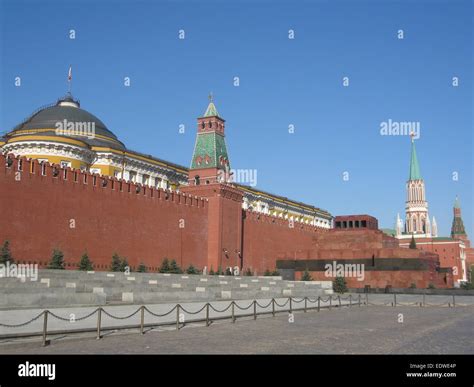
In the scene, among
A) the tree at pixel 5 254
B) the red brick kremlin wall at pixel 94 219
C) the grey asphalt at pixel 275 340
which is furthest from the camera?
the red brick kremlin wall at pixel 94 219

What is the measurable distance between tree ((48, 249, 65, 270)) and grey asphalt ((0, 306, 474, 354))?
10.5 metres

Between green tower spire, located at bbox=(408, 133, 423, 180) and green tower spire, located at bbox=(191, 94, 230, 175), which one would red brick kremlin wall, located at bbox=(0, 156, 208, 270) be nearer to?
green tower spire, located at bbox=(191, 94, 230, 175)

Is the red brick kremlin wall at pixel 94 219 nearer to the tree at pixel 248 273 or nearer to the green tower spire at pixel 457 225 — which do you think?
the tree at pixel 248 273

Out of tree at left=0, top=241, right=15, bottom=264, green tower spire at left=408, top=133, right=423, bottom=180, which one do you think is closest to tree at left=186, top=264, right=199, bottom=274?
tree at left=0, top=241, right=15, bottom=264

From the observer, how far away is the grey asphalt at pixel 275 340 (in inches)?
331

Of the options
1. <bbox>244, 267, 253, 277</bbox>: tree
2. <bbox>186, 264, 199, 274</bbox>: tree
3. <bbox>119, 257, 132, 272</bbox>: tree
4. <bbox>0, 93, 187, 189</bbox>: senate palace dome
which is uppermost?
<bbox>0, 93, 187, 189</bbox>: senate palace dome

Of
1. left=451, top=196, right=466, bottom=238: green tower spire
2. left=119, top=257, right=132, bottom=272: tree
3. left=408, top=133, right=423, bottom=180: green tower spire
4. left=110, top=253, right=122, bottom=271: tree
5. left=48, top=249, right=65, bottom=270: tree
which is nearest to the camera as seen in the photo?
left=48, top=249, right=65, bottom=270: tree

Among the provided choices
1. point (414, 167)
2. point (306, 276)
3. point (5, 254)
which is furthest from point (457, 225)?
point (5, 254)

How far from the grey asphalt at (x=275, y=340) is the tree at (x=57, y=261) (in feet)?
34.4

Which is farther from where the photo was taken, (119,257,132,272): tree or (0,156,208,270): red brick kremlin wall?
(119,257,132,272): tree

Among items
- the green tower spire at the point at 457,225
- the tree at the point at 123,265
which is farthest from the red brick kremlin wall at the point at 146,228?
the green tower spire at the point at 457,225

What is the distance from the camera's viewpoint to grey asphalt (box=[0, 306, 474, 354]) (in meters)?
8.41

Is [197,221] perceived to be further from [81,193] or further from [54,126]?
[54,126]
